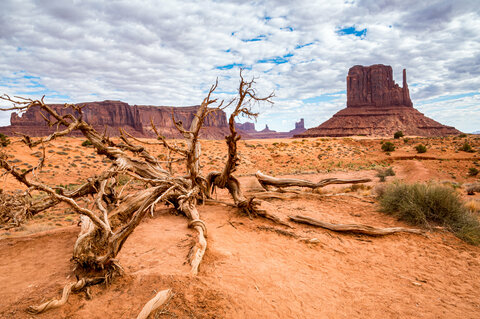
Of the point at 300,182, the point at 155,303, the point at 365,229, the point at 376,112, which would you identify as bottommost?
the point at 365,229

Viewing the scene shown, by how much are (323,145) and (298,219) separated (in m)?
30.6

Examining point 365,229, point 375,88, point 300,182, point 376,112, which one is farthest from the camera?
point 375,88

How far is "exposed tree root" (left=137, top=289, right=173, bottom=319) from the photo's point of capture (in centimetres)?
265

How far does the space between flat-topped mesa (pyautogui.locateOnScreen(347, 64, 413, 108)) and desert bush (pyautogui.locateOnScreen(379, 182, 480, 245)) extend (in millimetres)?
101278

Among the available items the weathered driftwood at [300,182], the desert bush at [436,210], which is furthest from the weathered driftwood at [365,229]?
the weathered driftwood at [300,182]

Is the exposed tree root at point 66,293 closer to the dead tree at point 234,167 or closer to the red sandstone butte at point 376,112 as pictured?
the dead tree at point 234,167

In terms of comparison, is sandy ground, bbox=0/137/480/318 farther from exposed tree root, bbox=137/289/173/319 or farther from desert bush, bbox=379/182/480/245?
desert bush, bbox=379/182/480/245

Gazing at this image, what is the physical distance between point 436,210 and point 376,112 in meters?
92.7

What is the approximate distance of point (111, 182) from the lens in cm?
662

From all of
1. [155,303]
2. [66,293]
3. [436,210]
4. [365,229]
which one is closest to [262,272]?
[155,303]

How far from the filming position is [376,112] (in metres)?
86.3

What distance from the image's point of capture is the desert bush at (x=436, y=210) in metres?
5.85

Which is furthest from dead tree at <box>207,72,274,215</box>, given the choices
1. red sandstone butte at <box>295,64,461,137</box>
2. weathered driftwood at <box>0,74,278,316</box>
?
red sandstone butte at <box>295,64,461,137</box>

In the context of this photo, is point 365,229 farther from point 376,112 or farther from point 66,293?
point 376,112
